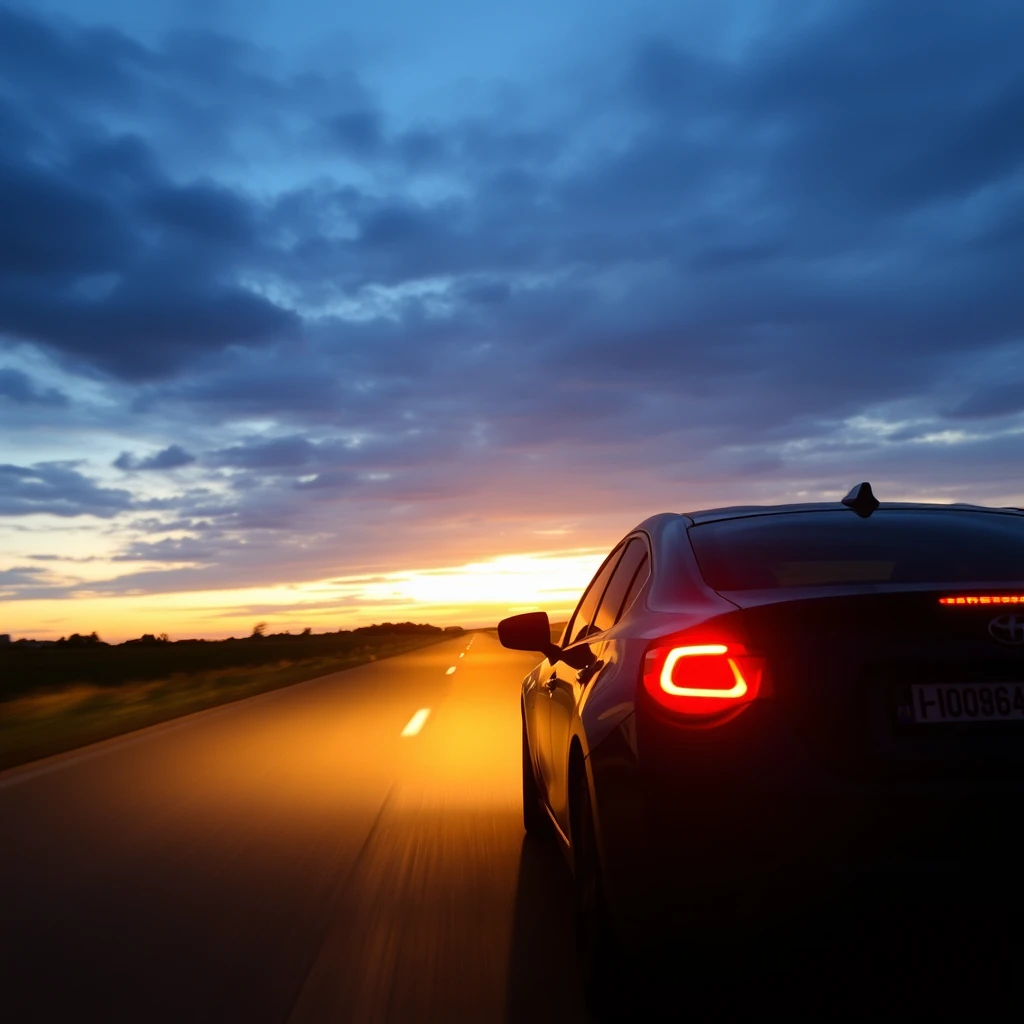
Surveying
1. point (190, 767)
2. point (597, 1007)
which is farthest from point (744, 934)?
point (190, 767)

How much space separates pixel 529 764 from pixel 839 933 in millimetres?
3561

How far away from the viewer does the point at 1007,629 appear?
10.1 ft

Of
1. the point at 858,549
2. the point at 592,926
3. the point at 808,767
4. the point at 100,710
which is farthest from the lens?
the point at 100,710

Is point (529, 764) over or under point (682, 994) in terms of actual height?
over

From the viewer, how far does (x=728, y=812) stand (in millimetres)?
3010

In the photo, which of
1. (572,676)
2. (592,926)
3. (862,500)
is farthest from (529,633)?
(592,926)

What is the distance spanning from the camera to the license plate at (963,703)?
3.02m

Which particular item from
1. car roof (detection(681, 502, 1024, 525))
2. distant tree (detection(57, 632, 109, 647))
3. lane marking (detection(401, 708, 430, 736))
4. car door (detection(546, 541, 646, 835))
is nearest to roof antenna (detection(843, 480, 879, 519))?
car roof (detection(681, 502, 1024, 525))

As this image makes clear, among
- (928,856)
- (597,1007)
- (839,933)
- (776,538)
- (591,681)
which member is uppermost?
(776,538)

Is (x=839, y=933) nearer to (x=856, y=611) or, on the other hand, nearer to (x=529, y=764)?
(x=856, y=611)

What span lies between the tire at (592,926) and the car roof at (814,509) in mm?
1294

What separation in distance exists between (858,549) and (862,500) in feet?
1.64

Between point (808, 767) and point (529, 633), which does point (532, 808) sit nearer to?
point (529, 633)

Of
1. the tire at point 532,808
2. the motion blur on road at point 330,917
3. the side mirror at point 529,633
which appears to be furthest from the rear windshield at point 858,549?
the tire at point 532,808
